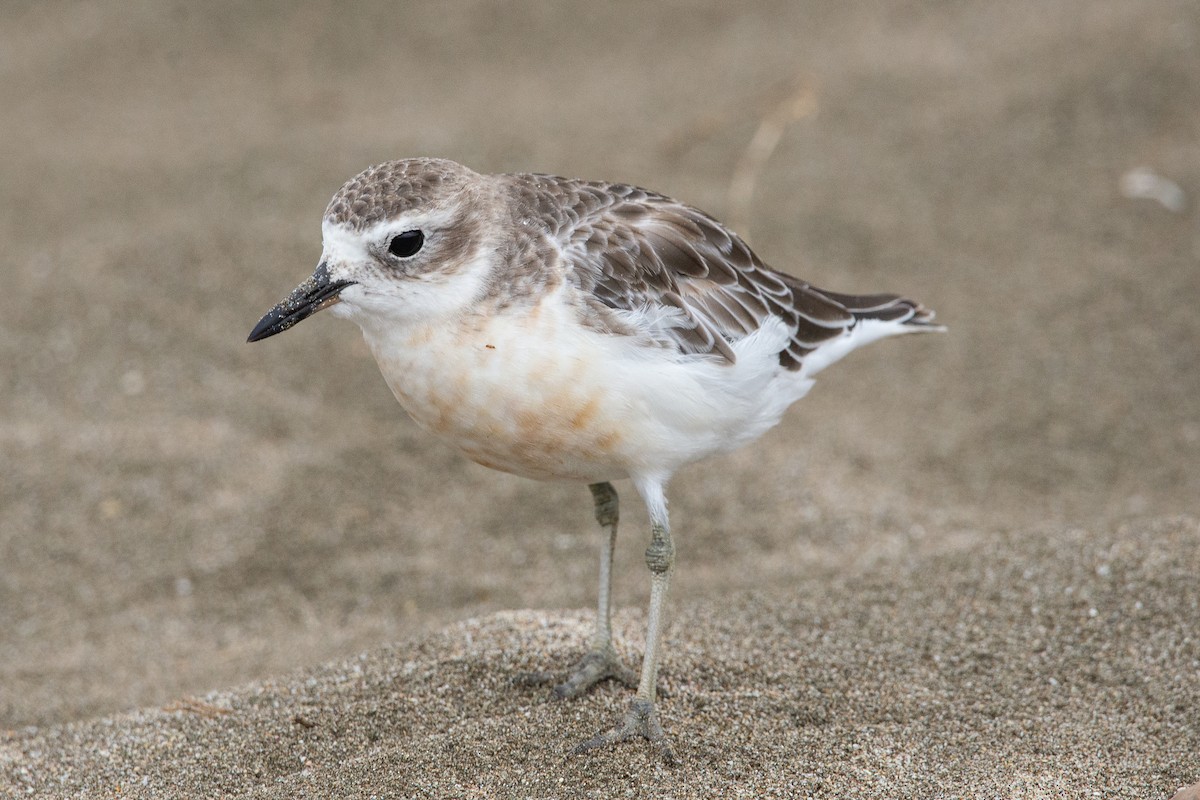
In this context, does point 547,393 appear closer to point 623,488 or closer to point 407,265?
point 407,265

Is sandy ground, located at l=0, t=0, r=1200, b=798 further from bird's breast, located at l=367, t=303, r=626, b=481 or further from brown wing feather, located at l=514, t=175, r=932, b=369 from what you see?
brown wing feather, located at l=514, t=175, r=932, b=369

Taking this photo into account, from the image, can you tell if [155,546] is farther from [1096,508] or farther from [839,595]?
[1096,508]

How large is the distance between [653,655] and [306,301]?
1.57 metres

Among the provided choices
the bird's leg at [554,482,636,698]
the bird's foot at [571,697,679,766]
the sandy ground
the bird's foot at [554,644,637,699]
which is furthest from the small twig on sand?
the bird's foot at [571,697,679,766]

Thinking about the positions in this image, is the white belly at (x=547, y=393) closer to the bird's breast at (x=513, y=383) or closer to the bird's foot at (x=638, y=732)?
the bird's breast at (x=513, y=383)

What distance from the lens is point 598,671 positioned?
421 centimetres

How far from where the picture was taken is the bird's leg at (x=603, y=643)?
4.14m

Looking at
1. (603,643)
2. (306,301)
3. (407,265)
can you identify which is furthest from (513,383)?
(603,643)

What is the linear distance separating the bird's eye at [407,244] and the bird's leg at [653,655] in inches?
41.8

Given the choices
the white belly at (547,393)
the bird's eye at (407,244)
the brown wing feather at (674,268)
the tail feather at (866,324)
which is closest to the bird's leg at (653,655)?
the white belly at (547,393)

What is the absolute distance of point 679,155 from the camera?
27.8 ft

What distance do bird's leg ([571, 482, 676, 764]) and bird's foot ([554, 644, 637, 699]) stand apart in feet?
0.73

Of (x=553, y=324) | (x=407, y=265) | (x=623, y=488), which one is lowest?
(x=623, y=488)

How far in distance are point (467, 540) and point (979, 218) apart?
4.19 metres
